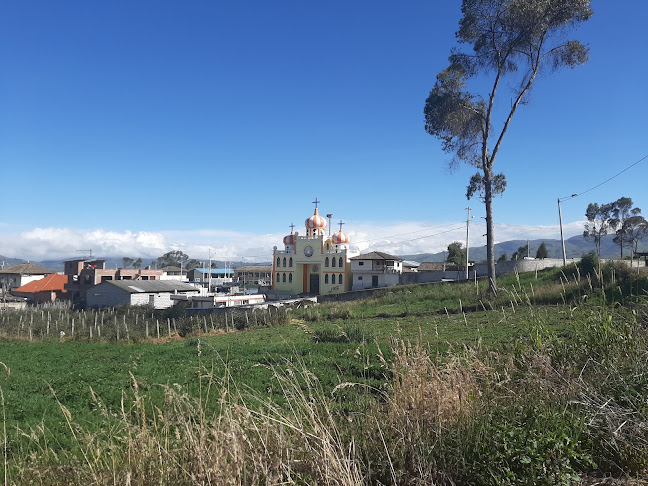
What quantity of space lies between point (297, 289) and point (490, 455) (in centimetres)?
4947

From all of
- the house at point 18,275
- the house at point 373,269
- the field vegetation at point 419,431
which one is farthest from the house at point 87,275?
the field vegetation at point 419,431

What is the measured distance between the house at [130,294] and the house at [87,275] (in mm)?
4750

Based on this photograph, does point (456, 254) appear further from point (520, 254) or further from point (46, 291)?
point (46, 291)

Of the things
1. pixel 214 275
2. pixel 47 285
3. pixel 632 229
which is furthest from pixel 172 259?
pixel 632 229

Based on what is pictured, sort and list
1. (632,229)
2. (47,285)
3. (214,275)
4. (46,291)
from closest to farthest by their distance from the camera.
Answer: (46,291)
(47,285)
(632,229)
(214,275)

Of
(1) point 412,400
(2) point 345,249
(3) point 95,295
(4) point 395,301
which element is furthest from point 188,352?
(2) point 345,249

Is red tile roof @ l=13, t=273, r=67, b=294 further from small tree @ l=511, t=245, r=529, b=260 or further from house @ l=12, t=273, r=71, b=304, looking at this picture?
small tree @ l=511, t=245, r=529, b=260

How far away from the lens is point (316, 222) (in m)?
53.6

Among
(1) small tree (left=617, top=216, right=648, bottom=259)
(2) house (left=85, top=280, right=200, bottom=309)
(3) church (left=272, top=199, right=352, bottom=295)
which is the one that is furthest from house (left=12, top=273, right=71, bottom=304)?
(1) small tree (left=617, top=216, right=648, bottom=259)

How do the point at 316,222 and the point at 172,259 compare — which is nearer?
the point at 316,222

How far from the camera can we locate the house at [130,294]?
3862 centimetres

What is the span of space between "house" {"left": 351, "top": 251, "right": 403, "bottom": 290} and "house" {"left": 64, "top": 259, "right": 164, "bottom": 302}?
2241 centimetres

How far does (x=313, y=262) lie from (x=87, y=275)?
23119mm

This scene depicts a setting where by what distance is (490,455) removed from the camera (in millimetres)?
2697
